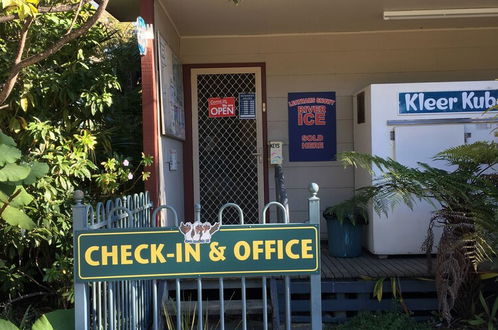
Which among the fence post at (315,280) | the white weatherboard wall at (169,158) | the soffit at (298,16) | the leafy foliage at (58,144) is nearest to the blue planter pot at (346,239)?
the white weatherboard wall at (169,158)

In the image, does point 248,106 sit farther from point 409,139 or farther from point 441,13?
point 441,13

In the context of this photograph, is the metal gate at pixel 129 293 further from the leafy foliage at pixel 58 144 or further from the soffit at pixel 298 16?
the soffit at pixel 298 16

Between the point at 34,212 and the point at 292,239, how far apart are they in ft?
7.54

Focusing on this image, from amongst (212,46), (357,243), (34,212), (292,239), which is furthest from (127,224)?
(212,46)

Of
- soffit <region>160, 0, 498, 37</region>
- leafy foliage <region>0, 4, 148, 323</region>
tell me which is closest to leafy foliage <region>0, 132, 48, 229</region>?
leafy foliage <region>0, 4, 148, 323</region>

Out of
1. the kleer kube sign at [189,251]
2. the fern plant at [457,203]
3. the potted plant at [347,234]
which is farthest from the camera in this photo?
the potted plant at [347,234]

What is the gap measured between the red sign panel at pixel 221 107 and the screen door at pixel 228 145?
0.04 metres

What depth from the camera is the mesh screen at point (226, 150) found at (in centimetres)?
636

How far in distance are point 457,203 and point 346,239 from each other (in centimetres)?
155

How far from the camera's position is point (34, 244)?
4.23 metres

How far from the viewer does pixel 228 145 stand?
6371mm

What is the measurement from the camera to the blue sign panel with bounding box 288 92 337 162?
6.34 metres

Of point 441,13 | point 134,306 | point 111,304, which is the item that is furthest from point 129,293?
point 441,13

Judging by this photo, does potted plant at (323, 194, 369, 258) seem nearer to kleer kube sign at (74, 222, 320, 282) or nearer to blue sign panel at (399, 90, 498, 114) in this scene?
blue sign panel at (399, 90, 498, 114)
